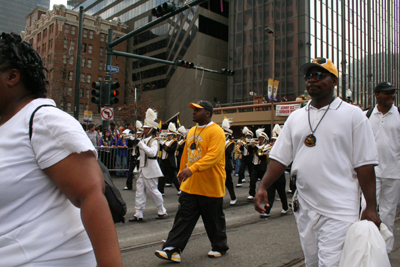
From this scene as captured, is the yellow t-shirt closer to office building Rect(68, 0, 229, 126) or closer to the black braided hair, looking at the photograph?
the black braided hair

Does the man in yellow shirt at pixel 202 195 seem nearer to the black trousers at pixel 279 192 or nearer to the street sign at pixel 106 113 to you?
the black trousers at pixel 279 192

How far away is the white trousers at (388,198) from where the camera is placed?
14.7 ft

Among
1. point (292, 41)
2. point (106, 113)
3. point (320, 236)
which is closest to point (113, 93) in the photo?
point (106, 113)

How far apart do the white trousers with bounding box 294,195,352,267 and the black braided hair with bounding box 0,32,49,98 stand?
214cm

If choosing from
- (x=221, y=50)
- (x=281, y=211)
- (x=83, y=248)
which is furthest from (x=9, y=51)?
(x=221, y=50)

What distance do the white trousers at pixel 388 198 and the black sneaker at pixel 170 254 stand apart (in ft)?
8.63

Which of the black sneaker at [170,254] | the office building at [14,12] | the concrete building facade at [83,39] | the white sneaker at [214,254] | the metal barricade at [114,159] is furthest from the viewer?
the office building at [14,12]

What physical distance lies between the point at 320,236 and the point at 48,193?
203 cm

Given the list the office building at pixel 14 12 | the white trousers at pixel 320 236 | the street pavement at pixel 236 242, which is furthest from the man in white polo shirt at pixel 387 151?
the office building at pixel 14 12

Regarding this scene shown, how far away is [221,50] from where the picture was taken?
41375 mm

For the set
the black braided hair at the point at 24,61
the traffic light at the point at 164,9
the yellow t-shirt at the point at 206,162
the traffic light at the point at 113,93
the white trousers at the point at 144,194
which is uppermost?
the traffic light at the point at 164,9

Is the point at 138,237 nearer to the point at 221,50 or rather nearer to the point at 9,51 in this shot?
the point at 9,51

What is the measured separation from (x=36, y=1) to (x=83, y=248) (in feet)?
498

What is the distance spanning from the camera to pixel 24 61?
1537 mm
